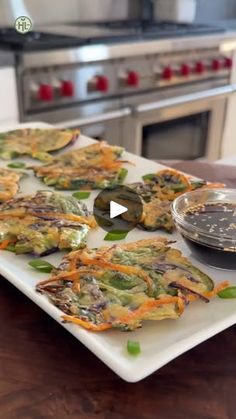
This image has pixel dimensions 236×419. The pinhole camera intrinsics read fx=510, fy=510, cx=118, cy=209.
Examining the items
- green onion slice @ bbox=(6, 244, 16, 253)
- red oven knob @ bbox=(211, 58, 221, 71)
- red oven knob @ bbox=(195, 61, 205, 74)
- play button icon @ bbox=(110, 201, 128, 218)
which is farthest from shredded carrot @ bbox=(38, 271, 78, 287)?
red oven knob @ bbox=(211, 58, 221, 71)

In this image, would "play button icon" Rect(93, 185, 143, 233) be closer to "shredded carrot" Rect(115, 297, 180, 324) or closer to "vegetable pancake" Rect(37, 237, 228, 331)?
"vegetable pancake" Rect(37, 237, 228, 331)

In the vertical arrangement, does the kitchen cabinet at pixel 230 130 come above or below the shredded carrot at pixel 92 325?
below

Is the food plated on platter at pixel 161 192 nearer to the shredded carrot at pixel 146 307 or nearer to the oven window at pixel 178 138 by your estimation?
the shredded carrot at pixel 146 307

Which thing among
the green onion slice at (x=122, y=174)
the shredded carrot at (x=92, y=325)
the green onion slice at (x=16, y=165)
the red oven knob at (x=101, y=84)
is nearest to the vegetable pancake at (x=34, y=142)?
the green onion slice at (x=16, y=165)

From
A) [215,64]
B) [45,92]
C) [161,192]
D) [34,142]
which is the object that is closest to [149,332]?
[161,192]

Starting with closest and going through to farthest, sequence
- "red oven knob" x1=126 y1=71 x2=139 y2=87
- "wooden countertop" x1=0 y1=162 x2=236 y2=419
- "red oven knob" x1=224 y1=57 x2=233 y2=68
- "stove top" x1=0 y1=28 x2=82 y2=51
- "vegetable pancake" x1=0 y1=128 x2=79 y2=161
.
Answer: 1. "wooden countertop" x1=0 y1=162 x2=236 y2=419
2. "vegetable pancake" x1=0 y1=128 x2=79 y2=161
3. "stove top" x1=0 y1=28 x2=82 y2=51
4. "red oven knob" x1=126 y1=71 x2=139 y2=87
5. "red oven knob" x1=224 y1=57 x2=233 y2=68

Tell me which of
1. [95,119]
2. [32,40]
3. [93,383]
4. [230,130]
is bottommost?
[230,130]

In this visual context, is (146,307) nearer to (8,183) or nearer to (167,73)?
(8,183)
